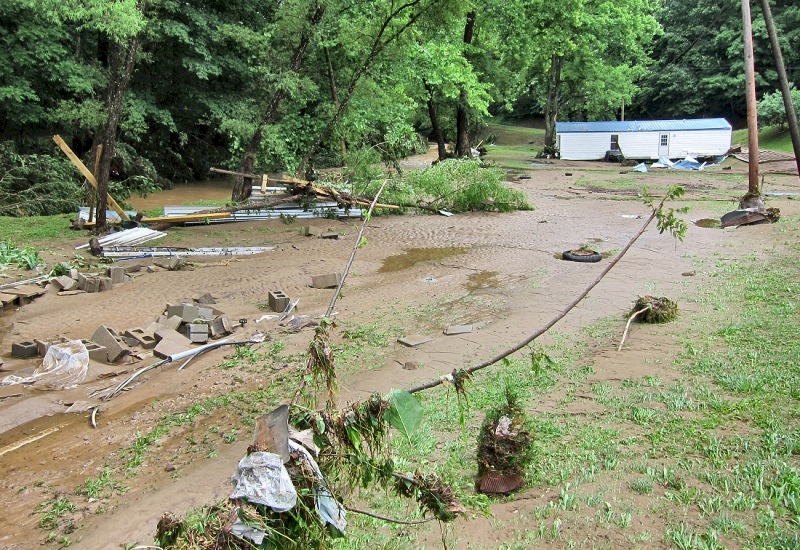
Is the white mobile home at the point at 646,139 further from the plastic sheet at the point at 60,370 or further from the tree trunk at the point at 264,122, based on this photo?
the plastic sheet at the point at 60,370

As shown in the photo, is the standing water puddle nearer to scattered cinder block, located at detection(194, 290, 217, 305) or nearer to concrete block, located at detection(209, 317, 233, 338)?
scattered cinder block, located at detection(194, 290, 217, 305)

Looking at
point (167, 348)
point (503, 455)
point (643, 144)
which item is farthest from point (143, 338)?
point (643, 144)

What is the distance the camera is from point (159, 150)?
29516 mm

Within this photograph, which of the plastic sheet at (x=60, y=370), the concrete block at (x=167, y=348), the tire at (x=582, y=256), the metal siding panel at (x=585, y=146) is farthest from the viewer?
the metal siding panel at (x=585, y=146)

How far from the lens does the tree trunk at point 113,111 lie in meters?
14.4

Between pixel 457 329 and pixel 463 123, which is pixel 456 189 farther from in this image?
pixel 463 123

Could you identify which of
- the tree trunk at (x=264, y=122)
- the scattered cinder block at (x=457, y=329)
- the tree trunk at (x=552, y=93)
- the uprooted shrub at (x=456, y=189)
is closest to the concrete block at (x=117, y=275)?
the scattered cinder block at (x=457, y=329)

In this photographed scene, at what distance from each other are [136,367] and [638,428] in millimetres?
5819

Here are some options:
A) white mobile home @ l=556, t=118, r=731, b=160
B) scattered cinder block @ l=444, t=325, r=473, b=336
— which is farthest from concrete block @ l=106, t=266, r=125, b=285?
white mobile home @ l=556, t=118, r=731, b=160

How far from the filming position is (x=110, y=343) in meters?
8.31

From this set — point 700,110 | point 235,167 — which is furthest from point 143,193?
point 700,110

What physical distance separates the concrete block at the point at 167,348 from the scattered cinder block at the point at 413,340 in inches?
110

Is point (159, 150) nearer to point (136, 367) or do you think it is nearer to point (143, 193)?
point (143, 193)

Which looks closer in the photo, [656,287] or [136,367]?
[136,367]
